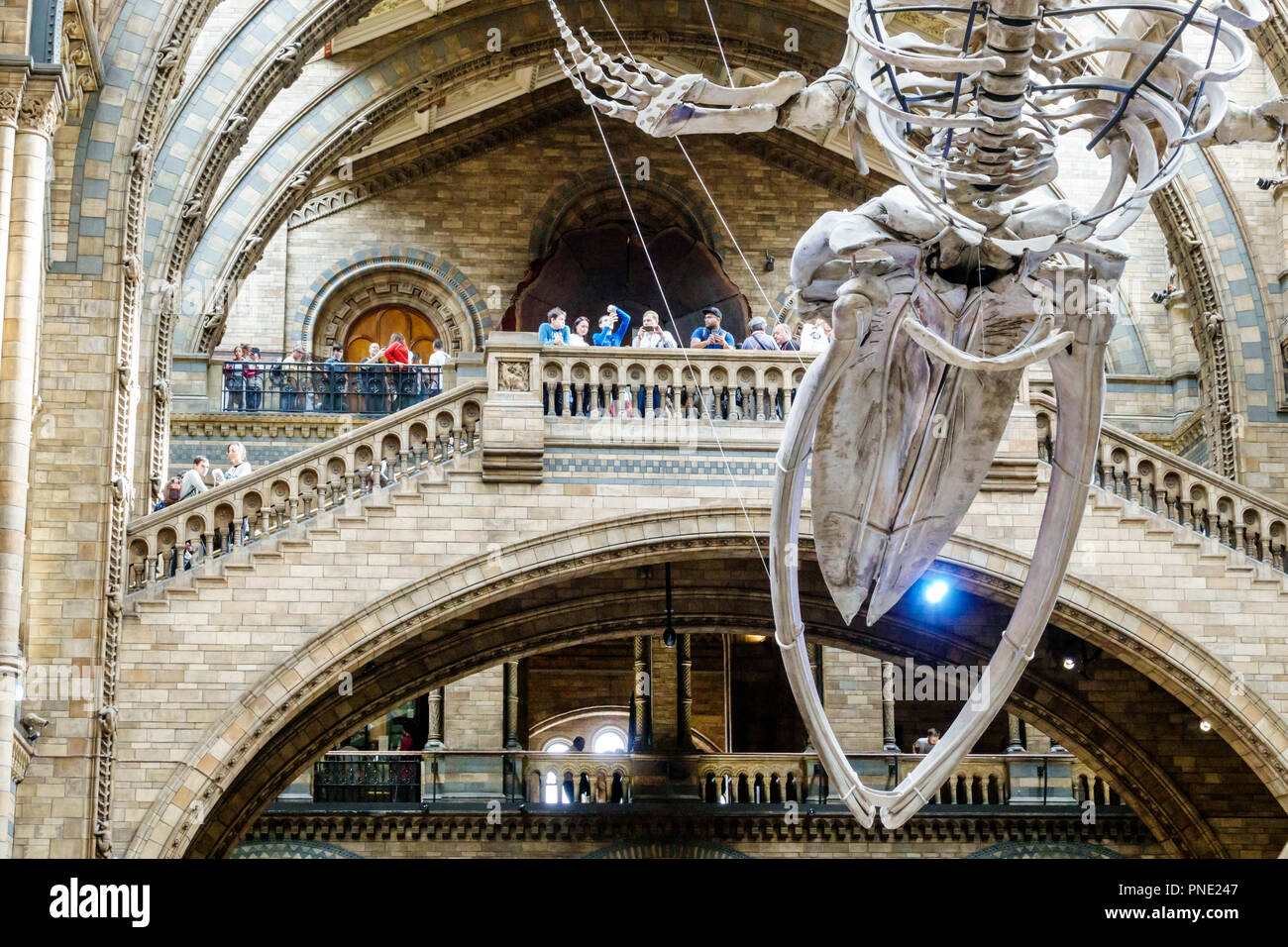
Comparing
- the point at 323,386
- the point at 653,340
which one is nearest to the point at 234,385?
the point at 323,386

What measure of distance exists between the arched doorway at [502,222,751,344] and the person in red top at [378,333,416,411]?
1.84 m

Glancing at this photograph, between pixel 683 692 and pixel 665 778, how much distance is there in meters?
1.44

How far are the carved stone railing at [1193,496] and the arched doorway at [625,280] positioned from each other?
398 inches

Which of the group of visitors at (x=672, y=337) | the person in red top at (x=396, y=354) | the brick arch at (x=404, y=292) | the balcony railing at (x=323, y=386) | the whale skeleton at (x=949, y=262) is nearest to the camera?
the whale skeleton at (x=949, y=262)

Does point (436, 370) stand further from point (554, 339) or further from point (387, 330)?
point (554, 339)

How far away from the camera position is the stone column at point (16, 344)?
1648cm

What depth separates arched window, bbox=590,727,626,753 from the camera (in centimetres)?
3334

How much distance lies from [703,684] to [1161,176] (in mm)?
23058

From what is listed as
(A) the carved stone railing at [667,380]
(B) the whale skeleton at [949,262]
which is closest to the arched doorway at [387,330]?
(A) the carved stone railing at [667,380]

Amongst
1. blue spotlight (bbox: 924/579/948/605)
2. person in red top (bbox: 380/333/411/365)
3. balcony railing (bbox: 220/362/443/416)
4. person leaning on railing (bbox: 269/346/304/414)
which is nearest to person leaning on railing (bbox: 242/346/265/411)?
balcony railing (bbox: 220/362/443/416)

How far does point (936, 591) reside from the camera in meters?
23.1

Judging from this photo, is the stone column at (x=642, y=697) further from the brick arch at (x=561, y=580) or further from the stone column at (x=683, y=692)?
the brick arch at (x=561, y=580)

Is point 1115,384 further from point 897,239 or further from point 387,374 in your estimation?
point 897,239
